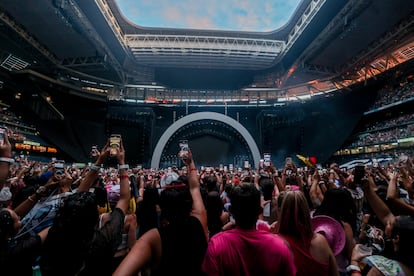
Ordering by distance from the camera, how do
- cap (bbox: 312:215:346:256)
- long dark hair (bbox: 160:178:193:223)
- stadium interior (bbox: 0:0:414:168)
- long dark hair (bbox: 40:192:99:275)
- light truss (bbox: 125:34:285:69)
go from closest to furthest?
long dark hair (bbox: 40:192:99:275) → long dark hair (bbox: 160:178:193:223) → cap (bbox: 312:215:346:256) → stadium interior (bbox: 0:0:414:168) → light truss (bbox: 125:34:285:69)

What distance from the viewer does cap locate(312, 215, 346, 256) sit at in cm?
214

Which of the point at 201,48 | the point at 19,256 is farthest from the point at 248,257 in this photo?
the point at 201,48

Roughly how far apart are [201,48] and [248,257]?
97.7 feet

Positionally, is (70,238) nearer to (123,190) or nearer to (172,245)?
(172,245)

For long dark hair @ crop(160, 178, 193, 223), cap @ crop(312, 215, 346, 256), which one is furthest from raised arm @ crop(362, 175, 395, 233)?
long dark hair @ crop(160, 178, 193, 223)

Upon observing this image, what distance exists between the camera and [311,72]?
29156mm

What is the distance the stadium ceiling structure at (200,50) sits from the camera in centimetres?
1895

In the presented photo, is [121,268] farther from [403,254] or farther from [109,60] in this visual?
[109,60]

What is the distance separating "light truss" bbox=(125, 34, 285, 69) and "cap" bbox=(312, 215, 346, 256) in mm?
28947

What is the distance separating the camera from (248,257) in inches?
58.5

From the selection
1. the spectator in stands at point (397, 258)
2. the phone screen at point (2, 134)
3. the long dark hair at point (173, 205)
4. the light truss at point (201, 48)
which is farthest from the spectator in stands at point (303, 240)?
the light truss at point (201, 48)

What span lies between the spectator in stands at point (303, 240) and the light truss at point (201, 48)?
29155 mm

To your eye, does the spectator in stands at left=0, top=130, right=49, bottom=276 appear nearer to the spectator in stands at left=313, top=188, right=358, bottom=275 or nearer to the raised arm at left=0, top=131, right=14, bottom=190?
the raised arm at left=0, top=131, right=14, bottom=190

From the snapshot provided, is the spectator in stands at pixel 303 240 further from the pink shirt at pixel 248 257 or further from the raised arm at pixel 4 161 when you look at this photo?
the raised arm at pixel 4 161
